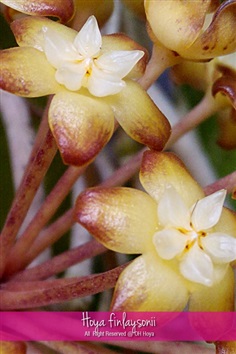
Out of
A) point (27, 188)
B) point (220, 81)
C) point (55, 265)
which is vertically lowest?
point (55, 265)

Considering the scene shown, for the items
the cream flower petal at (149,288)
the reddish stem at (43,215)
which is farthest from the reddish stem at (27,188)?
the cream flower petal at (149,288)

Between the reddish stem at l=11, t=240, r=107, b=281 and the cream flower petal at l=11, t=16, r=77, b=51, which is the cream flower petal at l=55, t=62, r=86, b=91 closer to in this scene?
the cream flower petal at l=11, t=16, r=77, b=51

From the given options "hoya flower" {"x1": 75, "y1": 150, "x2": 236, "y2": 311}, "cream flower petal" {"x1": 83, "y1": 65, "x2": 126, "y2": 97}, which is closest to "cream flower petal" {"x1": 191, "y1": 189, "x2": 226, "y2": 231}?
"hoya flower" {"x1": 75, "y1": 150, "x2": 236, "y2": 311}

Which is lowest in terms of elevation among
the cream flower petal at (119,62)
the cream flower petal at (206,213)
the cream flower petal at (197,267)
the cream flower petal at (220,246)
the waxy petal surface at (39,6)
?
the cream flower petal at (197,267)

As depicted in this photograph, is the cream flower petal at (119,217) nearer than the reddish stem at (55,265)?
Yes

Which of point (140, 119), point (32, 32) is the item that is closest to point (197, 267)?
point (140, 119)

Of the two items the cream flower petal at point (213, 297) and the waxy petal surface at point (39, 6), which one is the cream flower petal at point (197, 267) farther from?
the waxy petal surface at point (39, 6)

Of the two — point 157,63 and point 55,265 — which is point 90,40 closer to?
point 157,63
